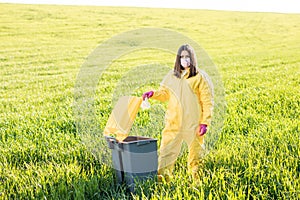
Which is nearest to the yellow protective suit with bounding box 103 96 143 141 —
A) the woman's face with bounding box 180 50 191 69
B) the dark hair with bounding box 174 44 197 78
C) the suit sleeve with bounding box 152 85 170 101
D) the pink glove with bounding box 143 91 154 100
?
the pink glove with bounding box 143 91 154 100

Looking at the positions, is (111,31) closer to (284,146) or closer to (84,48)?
(84,48)

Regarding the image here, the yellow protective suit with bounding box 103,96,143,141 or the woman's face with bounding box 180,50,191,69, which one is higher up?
the woman's face with bounding box 180,50,191,69

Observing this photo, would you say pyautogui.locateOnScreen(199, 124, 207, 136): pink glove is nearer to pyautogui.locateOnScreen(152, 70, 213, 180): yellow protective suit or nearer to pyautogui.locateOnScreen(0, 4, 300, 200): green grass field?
pyautogui.locateOnScreen(152, 70, 213, 180): yellow protective suit

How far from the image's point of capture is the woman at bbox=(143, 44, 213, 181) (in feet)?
13.6

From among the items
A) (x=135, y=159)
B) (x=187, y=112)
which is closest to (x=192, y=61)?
(x=187, y=112)

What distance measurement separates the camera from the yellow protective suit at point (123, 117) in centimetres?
405

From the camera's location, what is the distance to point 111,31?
92.3 feet

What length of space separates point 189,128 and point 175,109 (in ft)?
0.76

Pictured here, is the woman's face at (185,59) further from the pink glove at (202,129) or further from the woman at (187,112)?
the pink glove at (202,129)

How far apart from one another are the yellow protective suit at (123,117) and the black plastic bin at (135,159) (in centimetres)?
9

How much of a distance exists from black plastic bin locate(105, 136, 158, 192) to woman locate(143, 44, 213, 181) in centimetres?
21

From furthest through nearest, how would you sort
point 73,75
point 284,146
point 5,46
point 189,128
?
point 5,46
point 73,75
point 284,146
point 189,128

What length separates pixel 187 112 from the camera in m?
4.13

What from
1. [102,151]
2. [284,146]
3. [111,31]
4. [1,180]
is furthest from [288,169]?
[111,31]
